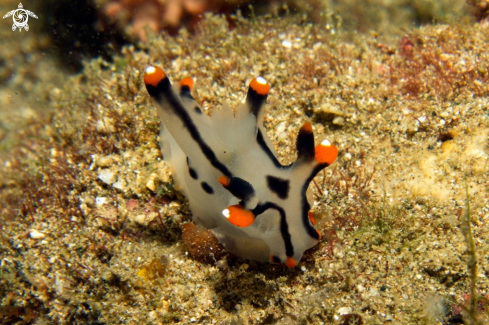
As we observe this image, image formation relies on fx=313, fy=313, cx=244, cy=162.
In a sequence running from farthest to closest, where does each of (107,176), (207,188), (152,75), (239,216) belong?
(107,176) → (207,188) → (152,75) → (239,216)

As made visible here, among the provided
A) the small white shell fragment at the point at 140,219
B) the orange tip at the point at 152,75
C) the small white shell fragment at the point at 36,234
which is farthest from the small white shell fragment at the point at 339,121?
the small white shell fragment at the point at 36,234

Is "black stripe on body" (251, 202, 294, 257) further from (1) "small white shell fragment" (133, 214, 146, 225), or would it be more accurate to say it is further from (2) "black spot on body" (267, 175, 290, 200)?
(1) "small white shell fragment" (133, 214, 146, 225)

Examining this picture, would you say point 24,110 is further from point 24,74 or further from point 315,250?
point 315,250

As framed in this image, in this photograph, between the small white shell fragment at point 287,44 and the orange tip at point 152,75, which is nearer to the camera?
the orange tip at point 152,75

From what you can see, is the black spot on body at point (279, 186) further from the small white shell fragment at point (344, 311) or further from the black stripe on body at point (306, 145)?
the small white shell fragment at point (344, 311)

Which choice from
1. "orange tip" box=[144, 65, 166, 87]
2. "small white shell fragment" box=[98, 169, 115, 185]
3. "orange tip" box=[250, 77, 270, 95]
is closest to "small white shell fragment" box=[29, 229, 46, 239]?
"small white shell fragment" box=[98, 169, 115, 185]

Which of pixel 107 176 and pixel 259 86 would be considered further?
pixel 107 176

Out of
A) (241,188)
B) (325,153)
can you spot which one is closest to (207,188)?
(241,188)

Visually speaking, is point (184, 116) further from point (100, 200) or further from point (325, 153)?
point (100, 200)
